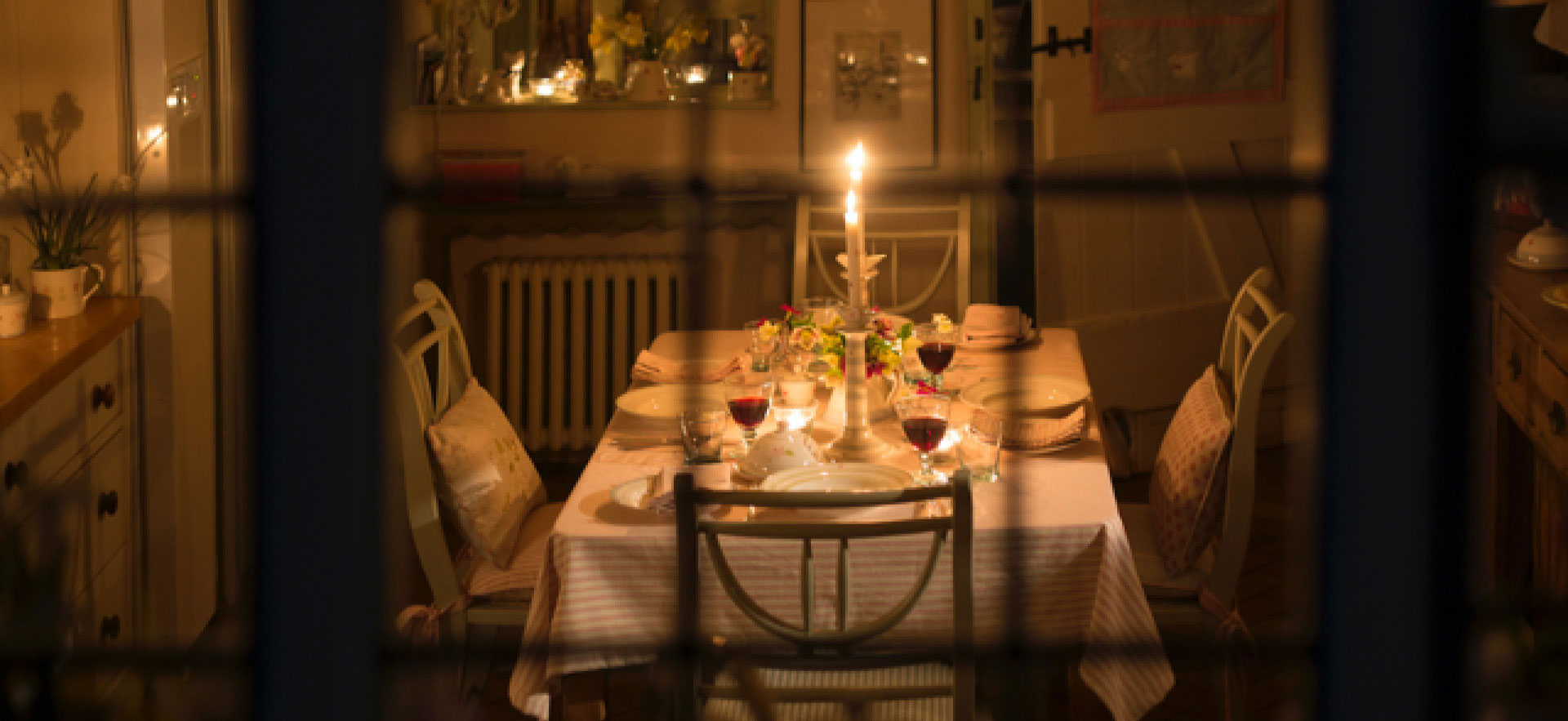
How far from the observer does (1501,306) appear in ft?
9.05

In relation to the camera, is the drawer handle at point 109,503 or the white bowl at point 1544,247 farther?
the white bowl at point 1544,247

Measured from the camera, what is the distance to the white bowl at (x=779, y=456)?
2.07 metres

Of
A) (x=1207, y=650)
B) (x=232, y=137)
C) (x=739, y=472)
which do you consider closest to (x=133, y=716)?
(x=1207, y=650)

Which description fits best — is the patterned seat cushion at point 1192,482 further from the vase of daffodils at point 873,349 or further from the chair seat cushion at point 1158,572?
the vase of daffodils at point 873,349

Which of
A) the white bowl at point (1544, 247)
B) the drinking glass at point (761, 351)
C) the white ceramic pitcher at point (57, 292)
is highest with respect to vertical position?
the white bowl at point (1544, 247)

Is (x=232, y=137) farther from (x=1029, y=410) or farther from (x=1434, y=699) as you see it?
(x=1434, y=699)

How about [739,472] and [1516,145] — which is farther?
[739,472]

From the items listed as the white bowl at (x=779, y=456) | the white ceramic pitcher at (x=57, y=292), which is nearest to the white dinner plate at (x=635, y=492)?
the white bowl at (x=779, y=456)

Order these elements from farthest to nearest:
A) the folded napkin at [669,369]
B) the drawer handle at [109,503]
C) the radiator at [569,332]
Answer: the radiator at [569,332] < the folded napkin at [669,369] < the drawer handle at [109,503]

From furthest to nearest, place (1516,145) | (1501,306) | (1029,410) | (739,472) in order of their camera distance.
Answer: (1501,306) < (1029,410) < (739,472) < (1516,145)

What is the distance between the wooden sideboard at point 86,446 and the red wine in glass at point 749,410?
0.92 meters

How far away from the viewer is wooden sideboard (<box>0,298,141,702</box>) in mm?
2115

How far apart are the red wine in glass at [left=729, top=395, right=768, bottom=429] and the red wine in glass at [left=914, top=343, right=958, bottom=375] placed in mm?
403

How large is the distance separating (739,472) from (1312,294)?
5.06 ft
